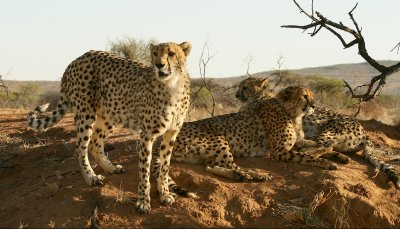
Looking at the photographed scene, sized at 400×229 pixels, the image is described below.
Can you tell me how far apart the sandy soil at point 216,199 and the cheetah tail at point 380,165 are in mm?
66

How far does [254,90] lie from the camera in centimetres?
690

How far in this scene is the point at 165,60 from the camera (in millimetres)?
4145

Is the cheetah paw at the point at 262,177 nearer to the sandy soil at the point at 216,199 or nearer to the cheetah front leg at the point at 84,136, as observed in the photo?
the sandy soil at the point at 216,199

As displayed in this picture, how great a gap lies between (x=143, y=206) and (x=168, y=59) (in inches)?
47.6

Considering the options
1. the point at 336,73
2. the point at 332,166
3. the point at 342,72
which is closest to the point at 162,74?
the point at 332,166

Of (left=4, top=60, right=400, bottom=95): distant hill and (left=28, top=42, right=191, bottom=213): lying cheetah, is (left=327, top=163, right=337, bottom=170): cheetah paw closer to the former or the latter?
(left=28, top=42, right=191, bottom=213): lying cheetah

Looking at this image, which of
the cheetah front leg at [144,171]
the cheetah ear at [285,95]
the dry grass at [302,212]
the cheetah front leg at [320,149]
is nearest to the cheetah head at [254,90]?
the cheetah ear at [285,95]

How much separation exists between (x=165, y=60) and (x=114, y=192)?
1305mm

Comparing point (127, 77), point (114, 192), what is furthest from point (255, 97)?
point (114, 192)

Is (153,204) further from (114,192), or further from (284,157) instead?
(284,157)

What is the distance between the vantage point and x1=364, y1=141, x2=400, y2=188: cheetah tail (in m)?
5.12

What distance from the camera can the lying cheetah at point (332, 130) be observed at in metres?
5.87

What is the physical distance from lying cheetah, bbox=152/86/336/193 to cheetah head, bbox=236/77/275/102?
48cm

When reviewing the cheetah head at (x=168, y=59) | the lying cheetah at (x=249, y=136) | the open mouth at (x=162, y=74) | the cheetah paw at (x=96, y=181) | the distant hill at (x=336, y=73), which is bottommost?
the distant hill at (x=336, y=73)
